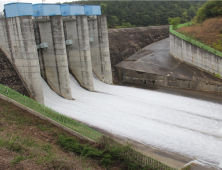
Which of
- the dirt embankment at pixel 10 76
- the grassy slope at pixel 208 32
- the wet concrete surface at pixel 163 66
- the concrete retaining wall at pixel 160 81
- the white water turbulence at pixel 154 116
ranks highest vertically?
the grassy slope at pixel 208 32

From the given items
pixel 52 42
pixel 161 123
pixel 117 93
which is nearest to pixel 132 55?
pixel 117 93

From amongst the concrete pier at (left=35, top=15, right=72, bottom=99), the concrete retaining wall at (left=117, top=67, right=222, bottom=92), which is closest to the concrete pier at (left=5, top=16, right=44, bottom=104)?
the concrete pier at (left=35, top=15, right=72, bottom=99)

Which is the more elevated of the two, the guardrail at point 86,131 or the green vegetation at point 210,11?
the green vegetation at point 210,11

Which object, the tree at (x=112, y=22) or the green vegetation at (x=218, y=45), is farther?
the tree at (x=112, y=22)

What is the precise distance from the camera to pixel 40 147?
11.7 m

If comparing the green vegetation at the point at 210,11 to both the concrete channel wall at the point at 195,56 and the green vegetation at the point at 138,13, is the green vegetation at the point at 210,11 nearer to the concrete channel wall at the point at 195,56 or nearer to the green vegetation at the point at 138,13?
the concrete channel wall at the point at 195,56

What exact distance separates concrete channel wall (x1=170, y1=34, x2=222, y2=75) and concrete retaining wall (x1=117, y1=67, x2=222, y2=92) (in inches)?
99.0

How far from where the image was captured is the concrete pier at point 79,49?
25.1 m

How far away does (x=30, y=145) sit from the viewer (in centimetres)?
1177

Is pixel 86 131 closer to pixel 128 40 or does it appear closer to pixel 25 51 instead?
pixel 25 51

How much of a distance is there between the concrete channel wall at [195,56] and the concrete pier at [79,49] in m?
11.7

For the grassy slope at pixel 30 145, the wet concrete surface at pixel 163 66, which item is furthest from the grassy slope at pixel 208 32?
the grassy slope at pixel 30 145

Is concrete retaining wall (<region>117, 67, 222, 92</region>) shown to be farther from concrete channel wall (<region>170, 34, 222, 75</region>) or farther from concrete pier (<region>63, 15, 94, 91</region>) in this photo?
concrete pier (<region>63, 15, 94, 91</region>)

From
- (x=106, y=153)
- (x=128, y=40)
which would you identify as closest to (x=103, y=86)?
(x=128, y=40)
